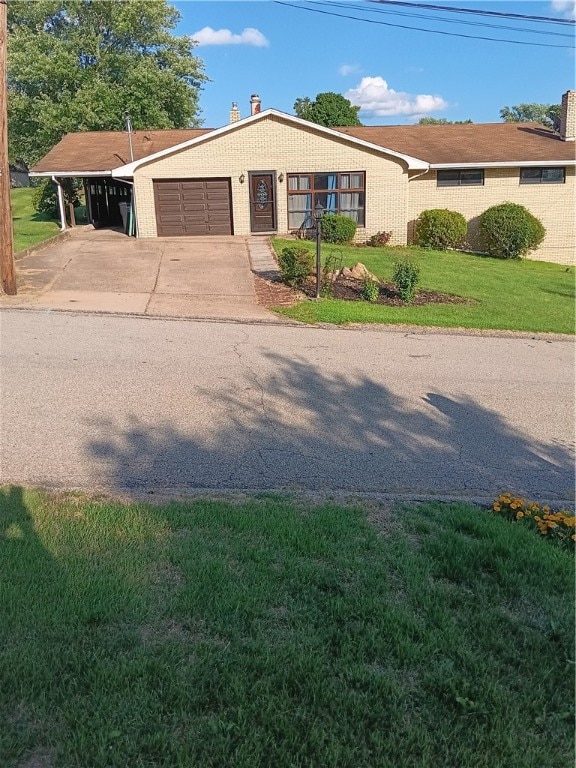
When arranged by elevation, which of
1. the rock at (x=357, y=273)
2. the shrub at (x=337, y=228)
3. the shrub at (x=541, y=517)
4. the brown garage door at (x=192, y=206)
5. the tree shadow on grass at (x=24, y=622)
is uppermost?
the brown garage door at (x=192, y=206)

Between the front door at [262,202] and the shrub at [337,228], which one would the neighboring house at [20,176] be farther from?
the shrub at [337,228]

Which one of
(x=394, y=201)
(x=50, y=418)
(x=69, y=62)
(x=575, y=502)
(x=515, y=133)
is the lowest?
(x=575, y=502)

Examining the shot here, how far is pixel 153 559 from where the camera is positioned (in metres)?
3.51

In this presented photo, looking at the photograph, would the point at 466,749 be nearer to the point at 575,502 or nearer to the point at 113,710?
the point at 113,710

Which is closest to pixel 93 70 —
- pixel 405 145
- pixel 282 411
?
pixel 405 145

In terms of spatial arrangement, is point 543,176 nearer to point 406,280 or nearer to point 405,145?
point 405,145

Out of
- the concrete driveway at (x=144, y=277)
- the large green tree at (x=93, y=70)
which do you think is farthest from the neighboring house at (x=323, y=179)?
the large green tree at (x=93, y=70)

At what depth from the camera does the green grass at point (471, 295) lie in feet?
38.4

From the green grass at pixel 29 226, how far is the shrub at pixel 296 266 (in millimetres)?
8487

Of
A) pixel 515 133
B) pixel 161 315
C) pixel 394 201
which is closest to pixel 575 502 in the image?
pixel 161 315

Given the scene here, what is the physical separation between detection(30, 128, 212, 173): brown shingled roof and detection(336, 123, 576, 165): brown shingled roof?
24.3 feet

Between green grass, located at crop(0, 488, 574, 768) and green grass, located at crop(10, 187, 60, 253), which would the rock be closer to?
green grass, located at crop(10, 187, 60, 253)

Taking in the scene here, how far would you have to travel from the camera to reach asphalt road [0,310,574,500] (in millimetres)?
5008

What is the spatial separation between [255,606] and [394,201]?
817 inches
